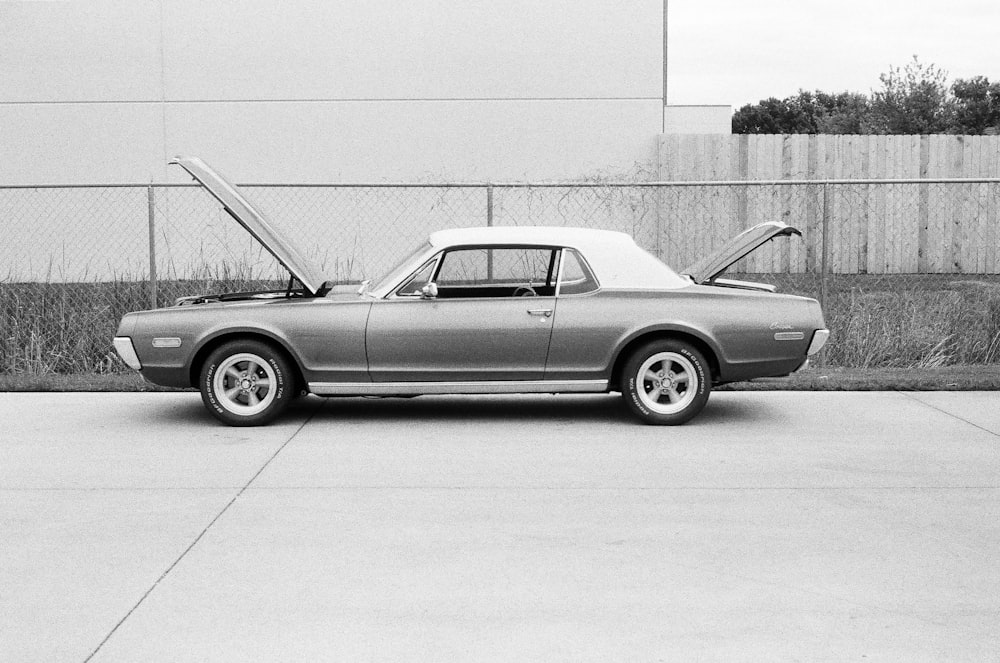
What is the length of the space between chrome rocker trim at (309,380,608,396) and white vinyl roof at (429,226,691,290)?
74 cm

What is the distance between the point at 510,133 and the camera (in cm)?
1861

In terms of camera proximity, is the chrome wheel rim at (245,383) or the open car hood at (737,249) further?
the open car hood at (737,249)

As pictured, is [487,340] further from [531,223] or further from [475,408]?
[531,223]

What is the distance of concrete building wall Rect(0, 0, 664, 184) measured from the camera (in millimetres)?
18453

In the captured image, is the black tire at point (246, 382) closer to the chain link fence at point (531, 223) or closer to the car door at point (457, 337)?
the car door at point (457, 337)

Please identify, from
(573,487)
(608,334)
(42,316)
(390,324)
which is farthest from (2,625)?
(42,316)

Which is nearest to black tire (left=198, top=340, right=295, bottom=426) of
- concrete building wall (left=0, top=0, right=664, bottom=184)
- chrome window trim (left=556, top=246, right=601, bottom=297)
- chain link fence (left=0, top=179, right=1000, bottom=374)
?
chrome window trim (left=556, top=246, right=601, bottom=297)

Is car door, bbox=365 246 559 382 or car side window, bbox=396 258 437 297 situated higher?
car side window, bbox=396 258 437 297

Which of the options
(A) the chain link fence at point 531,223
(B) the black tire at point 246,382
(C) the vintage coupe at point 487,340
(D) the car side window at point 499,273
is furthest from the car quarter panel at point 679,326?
(A) the chain link fence at point 531,223

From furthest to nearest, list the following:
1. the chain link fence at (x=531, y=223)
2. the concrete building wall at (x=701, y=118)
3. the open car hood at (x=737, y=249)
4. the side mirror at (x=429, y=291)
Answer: the concrete building wall at (x=701, y=118) → the chain link fence at (x=531, y=223) → the open car hood at (x=737, y=249) → the side mirror at (x=429, y=291)

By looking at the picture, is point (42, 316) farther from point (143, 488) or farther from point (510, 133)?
point (510, 133)

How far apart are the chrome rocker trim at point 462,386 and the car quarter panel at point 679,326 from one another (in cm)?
7

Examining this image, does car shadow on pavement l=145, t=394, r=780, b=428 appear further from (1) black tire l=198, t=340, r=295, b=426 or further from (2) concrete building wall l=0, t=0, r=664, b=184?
(2) concrete building wall l=0, t=0, r=664, b=184

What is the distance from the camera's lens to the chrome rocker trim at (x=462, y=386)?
8273mm
